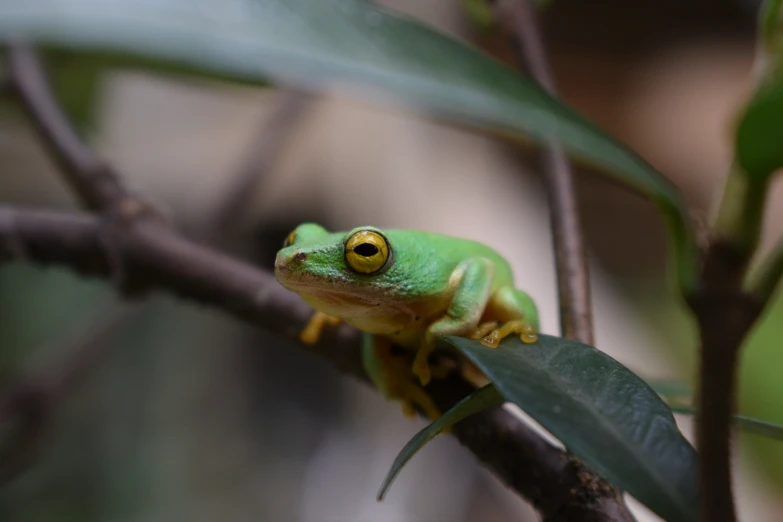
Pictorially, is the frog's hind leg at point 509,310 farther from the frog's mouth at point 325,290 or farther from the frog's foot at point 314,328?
the frog's foot at point 314,328

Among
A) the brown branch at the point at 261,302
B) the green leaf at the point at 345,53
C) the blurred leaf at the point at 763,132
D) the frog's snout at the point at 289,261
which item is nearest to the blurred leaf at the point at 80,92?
the brown branch at the point at 261,302

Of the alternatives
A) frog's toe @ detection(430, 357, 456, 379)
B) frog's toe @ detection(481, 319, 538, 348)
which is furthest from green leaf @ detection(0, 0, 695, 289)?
frog's toe @ detection(430, 357, 456, 379)

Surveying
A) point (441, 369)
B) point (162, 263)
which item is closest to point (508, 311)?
point (441, 369)

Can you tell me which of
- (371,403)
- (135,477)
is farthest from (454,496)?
(135,477)

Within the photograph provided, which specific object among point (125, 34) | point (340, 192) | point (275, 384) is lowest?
point (275, 384)

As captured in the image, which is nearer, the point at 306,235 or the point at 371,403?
the point at 306,235

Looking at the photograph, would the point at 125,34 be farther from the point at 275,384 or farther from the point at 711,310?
the point at 275,384

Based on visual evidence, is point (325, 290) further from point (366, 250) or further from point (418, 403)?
point (418, 403)
